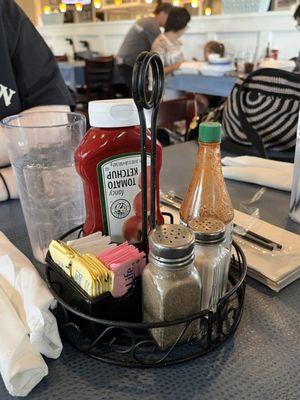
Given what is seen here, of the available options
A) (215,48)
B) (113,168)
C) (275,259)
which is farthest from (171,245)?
(215,48)

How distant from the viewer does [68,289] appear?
1.28ft

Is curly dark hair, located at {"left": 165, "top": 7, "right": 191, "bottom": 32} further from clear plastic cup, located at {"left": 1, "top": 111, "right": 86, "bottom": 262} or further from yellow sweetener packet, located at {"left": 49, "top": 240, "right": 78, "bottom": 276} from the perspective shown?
yellow sweetener packet, located at {"left": 49, "top": 240, "right": 78, "bottom": 276}

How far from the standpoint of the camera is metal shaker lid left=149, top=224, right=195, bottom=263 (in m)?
0.33

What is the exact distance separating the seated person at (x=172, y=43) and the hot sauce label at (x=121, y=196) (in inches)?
113

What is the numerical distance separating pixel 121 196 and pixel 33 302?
0.15 metres

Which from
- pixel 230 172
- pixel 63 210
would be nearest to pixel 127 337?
pixel 63 210

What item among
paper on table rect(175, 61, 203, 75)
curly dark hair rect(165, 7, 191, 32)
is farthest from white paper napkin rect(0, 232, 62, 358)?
curly dark hair rect(165, 7, 191, 32)

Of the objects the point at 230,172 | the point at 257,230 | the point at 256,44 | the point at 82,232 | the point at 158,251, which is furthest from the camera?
the point at 256,44

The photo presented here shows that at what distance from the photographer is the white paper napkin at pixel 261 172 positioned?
0.81 metres

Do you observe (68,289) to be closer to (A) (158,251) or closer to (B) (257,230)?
(A) (158,251)

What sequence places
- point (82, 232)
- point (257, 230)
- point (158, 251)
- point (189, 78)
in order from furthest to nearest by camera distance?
point (189, 78), point (257, 230), point (82, 232), point (158, 251)

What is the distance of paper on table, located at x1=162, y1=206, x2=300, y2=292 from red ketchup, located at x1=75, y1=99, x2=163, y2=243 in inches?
6.3

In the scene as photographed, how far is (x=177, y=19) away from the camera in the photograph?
11.0 feet

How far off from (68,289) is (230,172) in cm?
57
